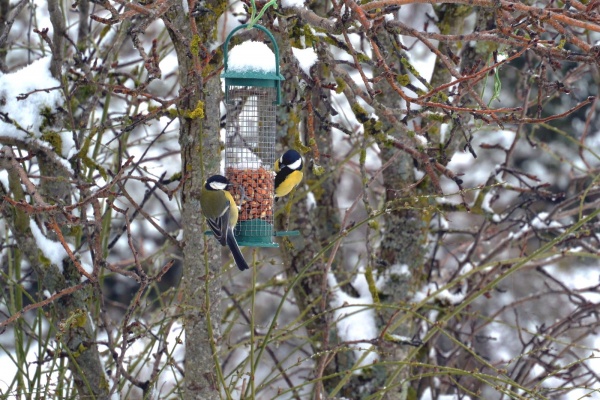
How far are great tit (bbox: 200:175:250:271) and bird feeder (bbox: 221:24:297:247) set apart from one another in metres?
0.07

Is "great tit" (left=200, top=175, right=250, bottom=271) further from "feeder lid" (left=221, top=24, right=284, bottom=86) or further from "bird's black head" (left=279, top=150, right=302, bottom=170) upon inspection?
"feeder lid" (left=221, top=24, right=284, bottom=86)

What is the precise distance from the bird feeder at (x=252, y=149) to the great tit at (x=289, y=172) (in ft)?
0.48

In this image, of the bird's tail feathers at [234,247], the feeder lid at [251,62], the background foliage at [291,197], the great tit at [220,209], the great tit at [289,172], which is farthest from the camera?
the great tit at [289,172]

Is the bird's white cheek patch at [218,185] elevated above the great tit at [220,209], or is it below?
above

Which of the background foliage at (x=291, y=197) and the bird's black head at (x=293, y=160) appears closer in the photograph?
the background foliage at (x=291, y=197)

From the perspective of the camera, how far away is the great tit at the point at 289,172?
3.38 metres

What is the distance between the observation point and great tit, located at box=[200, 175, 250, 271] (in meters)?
3.09

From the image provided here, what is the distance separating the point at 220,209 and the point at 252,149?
60 centimetres

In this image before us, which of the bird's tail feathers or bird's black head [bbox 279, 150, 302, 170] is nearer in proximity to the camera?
the bird's tail feathers

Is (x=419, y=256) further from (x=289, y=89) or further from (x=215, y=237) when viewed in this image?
(x=215, y=237)

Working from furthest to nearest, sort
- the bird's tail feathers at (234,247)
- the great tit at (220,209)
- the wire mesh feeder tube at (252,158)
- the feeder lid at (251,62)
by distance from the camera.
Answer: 1. the wire mesh feeder tube at (252,158)
2. the bird's tail feathers at (234,247)
3. the great tit at (220,209)
4. the feeder lid at (251,62)

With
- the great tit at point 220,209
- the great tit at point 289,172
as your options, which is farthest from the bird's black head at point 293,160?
the great tit at point 220,209

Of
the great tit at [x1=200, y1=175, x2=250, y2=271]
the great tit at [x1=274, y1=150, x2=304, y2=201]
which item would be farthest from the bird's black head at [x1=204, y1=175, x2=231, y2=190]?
the great tit at [x1=274, y1=150, x2=304, y2=201]

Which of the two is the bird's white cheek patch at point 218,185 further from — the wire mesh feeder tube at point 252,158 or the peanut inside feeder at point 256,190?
the peanut inside feeder at point 256,190
